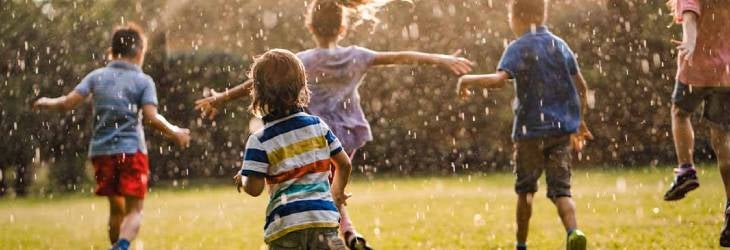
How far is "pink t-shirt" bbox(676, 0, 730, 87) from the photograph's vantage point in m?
5.36

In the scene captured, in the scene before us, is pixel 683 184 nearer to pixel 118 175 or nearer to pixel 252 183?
pixel 252 183

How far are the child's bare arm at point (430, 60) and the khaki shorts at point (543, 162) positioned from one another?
1.75ft

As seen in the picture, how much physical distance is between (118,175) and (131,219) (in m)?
0.29

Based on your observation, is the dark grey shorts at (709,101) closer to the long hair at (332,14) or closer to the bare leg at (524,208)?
the bare leg at (524,208)

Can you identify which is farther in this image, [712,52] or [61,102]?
[61,102]

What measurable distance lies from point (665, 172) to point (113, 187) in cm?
901

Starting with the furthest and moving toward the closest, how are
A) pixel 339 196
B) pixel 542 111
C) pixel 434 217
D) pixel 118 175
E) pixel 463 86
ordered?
1. pixel 434 217
2. pixel 118 175
3. pixel 542 111
4. pixel 463 86
5. pixel 339 196

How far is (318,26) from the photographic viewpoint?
17.8 feet

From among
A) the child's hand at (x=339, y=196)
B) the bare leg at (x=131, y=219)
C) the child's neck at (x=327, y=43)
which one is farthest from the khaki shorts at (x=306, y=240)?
the bare leg at (x=131, y=219)

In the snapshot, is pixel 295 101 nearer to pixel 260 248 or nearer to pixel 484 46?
pixel 260 248

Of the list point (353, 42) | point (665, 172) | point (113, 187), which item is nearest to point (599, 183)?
point (665, 172)

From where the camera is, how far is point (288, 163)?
3.41 m

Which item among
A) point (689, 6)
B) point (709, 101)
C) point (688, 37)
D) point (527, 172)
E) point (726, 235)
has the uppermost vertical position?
point (689, 6)

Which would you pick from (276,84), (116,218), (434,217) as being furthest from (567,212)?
(434,217)
